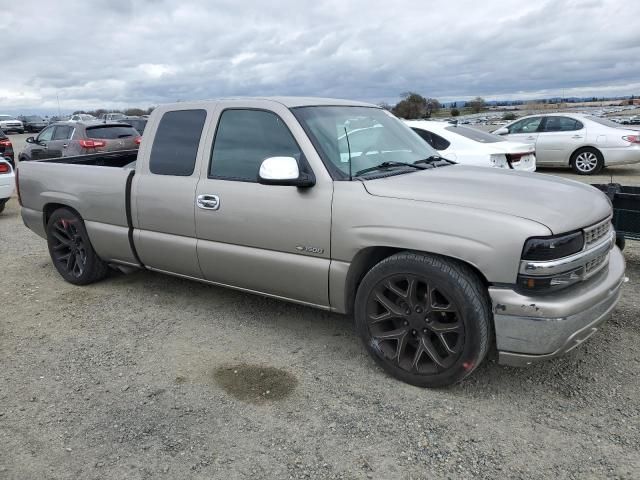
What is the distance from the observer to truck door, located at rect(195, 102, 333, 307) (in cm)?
363

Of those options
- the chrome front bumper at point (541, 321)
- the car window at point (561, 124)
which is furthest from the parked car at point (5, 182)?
the car window at point (561, 124)

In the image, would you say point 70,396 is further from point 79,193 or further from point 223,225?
point 79,193

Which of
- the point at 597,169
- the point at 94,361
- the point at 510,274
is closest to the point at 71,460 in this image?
the point at 94,361

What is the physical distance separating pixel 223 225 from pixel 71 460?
6.10 feet

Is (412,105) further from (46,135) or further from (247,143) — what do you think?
(247,143)

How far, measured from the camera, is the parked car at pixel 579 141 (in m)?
12.9

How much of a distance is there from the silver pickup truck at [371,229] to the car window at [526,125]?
1084cm

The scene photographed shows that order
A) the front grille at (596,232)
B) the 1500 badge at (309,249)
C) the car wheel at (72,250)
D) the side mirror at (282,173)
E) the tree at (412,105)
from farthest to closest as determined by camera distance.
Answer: the tree at (412,105)
the car wheel at (72,250)
the 1500 badge at (309,249)
the side mirror at (282,173)
the front grille at (596,232)

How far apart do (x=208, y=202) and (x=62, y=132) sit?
1269 cm

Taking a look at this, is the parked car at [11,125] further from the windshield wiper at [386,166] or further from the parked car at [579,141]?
the windshield wiper at [386,166]

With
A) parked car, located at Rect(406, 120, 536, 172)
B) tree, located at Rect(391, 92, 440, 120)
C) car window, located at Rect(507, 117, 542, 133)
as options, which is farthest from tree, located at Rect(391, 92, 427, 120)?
parked car, located at Rect(406, 120, 536, 172)

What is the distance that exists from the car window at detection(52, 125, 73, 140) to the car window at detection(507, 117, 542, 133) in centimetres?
1191

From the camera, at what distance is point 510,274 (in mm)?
2916

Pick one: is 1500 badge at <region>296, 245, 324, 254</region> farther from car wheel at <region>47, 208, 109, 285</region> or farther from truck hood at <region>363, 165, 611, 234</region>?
car wheel at <region>47, 208, 109, 285</region>
